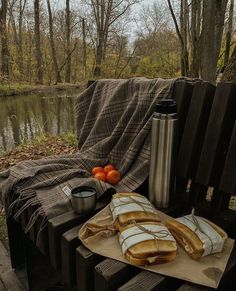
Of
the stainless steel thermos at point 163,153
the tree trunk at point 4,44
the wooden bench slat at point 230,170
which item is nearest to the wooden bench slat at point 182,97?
the stainless steel thermos at point 163,153

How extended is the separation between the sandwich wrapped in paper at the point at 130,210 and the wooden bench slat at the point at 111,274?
0.54 ft

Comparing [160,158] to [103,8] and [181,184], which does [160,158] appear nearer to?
[181,184]

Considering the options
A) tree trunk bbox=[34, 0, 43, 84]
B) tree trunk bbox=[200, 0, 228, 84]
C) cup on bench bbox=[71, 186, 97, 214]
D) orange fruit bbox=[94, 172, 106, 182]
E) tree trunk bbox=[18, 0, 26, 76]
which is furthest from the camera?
tree trunk bbox=[18, 0, 26, 76]

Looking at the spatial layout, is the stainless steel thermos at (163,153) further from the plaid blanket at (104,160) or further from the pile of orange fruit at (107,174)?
the pile of orange fruit at (107,174)

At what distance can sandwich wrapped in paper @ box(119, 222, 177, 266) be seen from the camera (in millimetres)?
961

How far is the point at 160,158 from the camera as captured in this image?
137 centimetres

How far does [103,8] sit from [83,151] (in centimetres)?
1837

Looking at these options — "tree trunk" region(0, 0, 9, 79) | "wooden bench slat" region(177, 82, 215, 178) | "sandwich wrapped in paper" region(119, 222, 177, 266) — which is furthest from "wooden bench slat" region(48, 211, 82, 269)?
"tree trunk" region(0, 0, 9, 79)

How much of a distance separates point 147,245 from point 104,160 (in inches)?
37.6

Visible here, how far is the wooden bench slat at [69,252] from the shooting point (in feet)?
3.67

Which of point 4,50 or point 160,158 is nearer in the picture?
point 160,158

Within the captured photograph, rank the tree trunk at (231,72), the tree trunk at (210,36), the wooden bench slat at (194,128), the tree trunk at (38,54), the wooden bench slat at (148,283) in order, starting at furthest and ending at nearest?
1. the tree trunk at (38,54)
2. the tree trunk at (210,36)
3. the tree trunk at (231,72)
4. the wooden bench slat at (194,128)
5. the wooden bench slat at (148,283)

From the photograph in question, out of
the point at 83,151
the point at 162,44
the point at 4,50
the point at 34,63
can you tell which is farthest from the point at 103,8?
the point at 83,151

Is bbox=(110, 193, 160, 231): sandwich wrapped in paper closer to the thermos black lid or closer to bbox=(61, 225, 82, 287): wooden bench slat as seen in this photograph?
bbox=(61, 225, 82, 287): wooden bench slat
